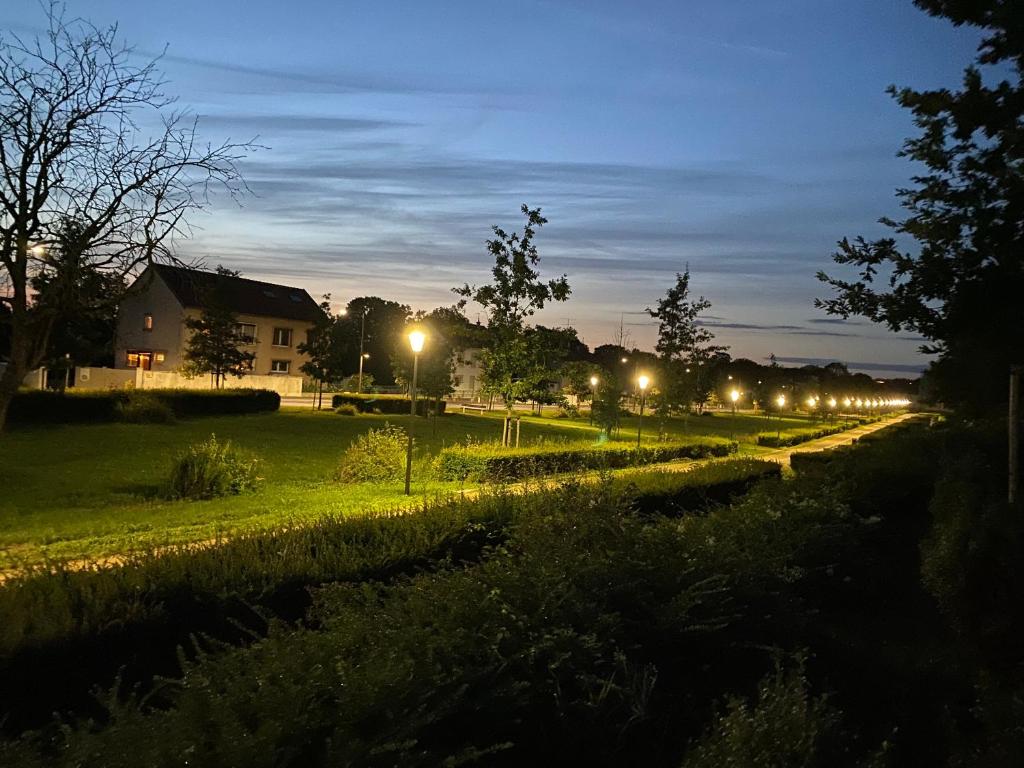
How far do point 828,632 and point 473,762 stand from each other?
395cm

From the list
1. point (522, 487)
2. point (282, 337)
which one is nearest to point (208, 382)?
point (282, 337)

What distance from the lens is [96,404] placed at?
1025 inches

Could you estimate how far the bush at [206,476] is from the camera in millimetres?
13312

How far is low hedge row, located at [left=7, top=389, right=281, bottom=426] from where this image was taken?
24.5 m

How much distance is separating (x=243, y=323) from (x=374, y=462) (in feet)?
118

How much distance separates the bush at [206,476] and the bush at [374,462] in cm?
232

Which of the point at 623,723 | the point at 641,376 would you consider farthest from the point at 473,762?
the point at 641,376

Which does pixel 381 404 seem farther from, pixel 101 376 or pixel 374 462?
pixel 374 462

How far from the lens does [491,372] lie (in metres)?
18.8

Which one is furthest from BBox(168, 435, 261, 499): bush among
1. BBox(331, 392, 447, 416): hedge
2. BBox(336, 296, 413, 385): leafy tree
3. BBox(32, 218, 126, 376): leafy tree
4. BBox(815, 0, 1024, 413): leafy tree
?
BBox(336, 296, 413, 385): leafy tree

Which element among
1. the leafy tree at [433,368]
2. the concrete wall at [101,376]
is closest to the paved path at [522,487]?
the leafy tree at [433,368]

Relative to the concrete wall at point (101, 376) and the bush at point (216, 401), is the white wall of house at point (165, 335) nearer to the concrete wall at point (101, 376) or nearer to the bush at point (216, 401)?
the concrete wall at point (101, 376)

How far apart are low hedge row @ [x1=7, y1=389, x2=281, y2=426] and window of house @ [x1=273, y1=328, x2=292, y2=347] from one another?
25.2 metres

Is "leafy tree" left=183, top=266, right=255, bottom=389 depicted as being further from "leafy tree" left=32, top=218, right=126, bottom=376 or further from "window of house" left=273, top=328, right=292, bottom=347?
"leafy tree" left=32, top=218, right=126, bottom=376
